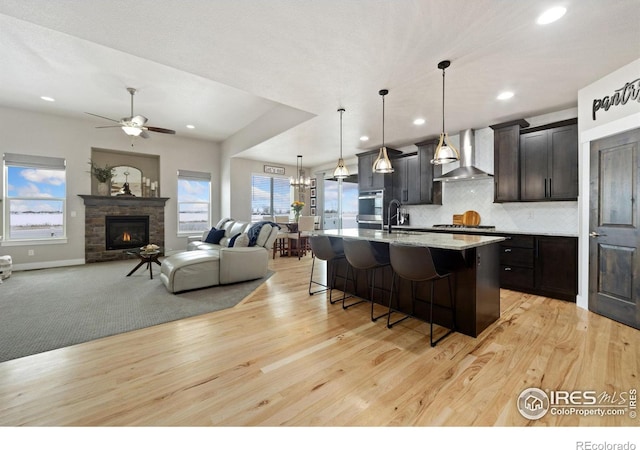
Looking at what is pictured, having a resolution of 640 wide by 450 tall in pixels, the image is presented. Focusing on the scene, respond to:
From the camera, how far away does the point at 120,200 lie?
6.35m

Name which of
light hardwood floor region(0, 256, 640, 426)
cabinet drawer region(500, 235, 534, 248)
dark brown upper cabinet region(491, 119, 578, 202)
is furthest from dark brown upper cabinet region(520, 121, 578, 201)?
light hardwood floor region(0, 256, 640, 426)

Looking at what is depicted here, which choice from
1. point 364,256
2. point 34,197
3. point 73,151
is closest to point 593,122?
point 364,256

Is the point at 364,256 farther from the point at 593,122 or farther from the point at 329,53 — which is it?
the point at 593,122

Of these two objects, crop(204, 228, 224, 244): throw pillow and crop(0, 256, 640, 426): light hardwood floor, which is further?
crop(204, 228, 224, 244): throw pillow

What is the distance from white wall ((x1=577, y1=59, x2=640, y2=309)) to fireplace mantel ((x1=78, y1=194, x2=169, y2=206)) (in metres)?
8.11

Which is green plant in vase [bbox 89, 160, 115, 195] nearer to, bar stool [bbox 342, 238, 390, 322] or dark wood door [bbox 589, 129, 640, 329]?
bar stool [bbox 342, 238, 390, 322]

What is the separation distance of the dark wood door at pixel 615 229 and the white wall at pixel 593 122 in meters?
0.08

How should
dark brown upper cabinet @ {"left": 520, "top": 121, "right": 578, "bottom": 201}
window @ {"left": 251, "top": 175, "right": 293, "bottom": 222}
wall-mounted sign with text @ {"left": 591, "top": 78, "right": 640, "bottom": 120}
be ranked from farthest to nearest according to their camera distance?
window @ {"left": 251, "top": 175, "right": 293, "bottom": 222} → dark brown upper cabinet @ {"left": 520, "top": 121, "right": 578, "bottom": 201} → wall-mounted sign with text @ {"left": 591, "top": 78, "right": 640, "bottom": 120}

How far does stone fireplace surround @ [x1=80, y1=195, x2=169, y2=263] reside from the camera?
19.7 ft

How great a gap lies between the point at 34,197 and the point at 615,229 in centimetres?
953

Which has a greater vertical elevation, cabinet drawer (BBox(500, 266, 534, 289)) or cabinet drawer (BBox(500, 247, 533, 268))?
cabinet drawer (BBox(500, 247, 533, 268))

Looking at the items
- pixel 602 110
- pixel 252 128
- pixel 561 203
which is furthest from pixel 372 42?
pixel 252 128

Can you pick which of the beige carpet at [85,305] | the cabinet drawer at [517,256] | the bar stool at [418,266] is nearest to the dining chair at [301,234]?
the beige carpet at [85,305]

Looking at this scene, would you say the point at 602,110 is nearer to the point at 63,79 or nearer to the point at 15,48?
the point at 15,48
